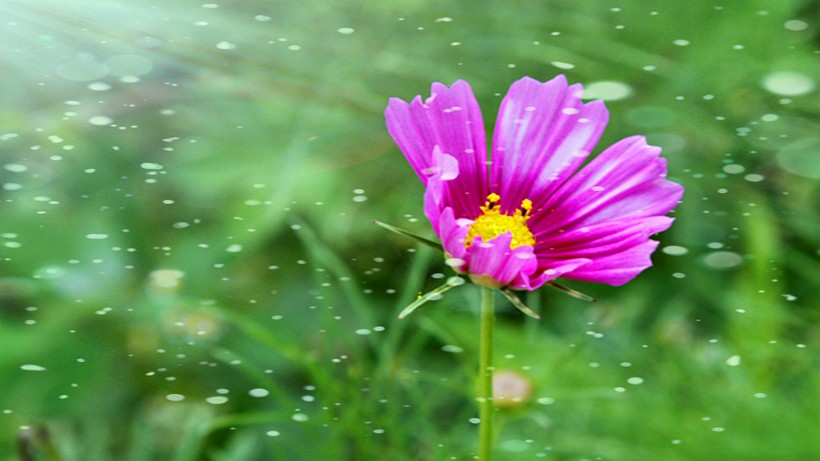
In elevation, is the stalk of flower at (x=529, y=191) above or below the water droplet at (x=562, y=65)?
above

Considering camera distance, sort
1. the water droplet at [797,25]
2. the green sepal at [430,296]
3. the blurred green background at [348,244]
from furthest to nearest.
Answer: the water droplet at [797,25] → the blurred green background at [348,244] → the green sepal at [430,296]

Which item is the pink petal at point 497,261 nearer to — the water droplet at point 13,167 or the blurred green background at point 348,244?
the blurred green background at point 348,244

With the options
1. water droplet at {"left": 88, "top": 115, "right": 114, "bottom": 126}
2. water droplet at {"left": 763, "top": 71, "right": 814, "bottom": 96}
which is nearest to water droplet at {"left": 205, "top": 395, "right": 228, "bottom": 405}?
water droplet at {"left": 88, "top": 115, "right": 114, "bottom": 126}

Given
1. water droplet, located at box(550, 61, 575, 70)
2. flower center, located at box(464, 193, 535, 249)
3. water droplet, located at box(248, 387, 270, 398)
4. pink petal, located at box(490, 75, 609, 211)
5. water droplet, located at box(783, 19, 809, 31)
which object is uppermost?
pink petal, located at box(490, 75, 609, 211)

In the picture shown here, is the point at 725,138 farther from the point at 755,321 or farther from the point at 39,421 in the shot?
the point at 39,421

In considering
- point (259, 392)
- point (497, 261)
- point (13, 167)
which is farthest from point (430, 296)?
point (13, 167)

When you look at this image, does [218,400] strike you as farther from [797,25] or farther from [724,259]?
[797,25]

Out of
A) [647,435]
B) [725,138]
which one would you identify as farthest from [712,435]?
[725,138]

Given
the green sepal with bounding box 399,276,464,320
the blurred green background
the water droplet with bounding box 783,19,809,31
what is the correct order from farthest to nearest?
the water droplet with bounding box 783,19,809,31 < the blurred green background < the green sepal with bounding box 399,276,464,320

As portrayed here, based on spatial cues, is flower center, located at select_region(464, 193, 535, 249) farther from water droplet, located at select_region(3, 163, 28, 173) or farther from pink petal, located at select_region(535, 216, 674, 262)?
water droplet, located at select_region(3, 163, 28, 173)

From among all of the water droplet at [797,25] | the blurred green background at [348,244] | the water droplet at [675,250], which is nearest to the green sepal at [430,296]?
the blurred green background at [348,244]
